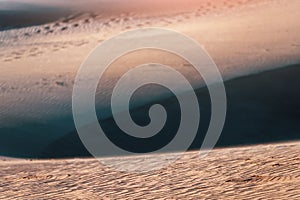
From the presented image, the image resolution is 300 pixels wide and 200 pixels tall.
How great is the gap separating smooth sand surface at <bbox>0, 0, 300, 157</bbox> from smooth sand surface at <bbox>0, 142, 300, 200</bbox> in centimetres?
295

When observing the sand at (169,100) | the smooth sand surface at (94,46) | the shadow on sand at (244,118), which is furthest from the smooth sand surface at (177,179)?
the smooth sand surface at (94,46)

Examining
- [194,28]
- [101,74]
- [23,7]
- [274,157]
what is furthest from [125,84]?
[23,7]

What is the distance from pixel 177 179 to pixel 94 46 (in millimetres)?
13774

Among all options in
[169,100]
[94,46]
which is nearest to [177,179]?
[169,100]

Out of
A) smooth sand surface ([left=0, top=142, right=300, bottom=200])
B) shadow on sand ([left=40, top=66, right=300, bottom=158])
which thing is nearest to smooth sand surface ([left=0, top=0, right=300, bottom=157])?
shadow on sand ([left=40, top=66, right=300, bottom=158])

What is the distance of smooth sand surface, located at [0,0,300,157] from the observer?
13031 mm

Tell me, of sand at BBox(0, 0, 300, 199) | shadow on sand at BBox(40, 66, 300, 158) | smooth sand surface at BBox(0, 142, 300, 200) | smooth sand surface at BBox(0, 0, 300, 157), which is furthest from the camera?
smooth sand surface at BBox(0, 0, 300, 157)

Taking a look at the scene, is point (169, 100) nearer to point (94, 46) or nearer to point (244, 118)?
point (244, 118)

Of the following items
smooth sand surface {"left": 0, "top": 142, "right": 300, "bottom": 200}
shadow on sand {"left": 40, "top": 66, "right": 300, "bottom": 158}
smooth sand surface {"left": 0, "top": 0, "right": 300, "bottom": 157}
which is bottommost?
smooth sand surface {"left": 0, "top": 142, "right": 300, "bottom": 200}

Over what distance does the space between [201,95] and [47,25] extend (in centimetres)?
1444

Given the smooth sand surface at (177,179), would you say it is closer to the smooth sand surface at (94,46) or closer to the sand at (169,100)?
the sand at (169,100)

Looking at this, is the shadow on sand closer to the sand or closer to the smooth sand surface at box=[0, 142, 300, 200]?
the sand

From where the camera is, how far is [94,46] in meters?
21.1

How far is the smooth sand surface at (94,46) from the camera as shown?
1303 centimetres
